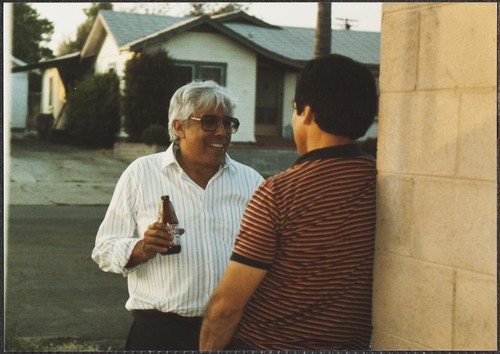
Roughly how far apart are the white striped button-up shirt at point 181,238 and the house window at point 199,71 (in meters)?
21.1

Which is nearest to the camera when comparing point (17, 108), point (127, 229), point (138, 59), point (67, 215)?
point (127, 229)

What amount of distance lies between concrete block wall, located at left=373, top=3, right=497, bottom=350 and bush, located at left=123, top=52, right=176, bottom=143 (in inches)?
784

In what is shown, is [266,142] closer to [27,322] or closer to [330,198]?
[27,322]

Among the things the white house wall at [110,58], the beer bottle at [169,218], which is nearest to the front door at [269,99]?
the white house wall at [110,58]

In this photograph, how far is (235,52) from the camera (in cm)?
2486

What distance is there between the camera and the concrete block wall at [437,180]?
2.29 m

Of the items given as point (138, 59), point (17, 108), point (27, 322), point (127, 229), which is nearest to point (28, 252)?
point (27, 322)

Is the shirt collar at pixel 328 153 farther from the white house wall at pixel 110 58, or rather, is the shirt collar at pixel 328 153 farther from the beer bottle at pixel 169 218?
the white house wall at pixel 110 58

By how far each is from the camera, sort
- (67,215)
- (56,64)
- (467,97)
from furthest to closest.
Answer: (56,64) < (67,215) < (467,97)

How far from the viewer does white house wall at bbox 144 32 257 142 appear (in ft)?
→ 80.3

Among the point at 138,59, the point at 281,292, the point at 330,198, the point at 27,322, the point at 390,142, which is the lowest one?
the point at 27,322

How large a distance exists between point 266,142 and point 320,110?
2255cm

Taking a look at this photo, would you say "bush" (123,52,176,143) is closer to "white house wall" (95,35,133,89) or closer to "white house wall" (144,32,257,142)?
"white house wall" (95,35,133,89)

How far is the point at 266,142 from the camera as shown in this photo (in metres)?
24.9
